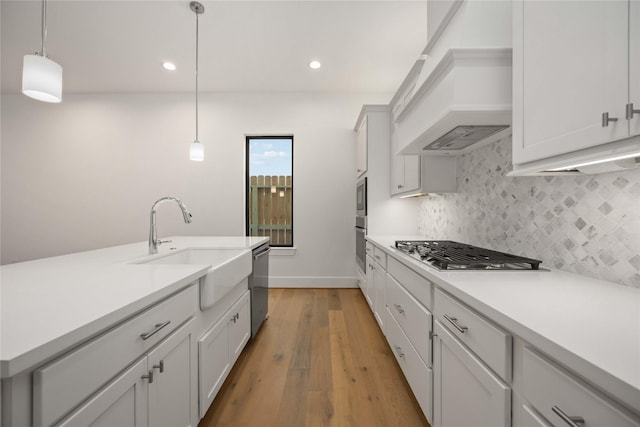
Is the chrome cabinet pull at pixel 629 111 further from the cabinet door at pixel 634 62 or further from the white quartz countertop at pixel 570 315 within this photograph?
the white quartz countertop at pixel 570 315

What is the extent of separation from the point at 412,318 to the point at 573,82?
49.2 inches

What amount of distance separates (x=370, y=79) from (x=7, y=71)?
474cm

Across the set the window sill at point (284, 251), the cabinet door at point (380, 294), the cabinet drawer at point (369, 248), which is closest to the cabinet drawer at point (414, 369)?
the cabinet door at point (380, 294)

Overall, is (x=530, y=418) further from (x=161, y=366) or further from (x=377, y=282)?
(x=377, y=282)

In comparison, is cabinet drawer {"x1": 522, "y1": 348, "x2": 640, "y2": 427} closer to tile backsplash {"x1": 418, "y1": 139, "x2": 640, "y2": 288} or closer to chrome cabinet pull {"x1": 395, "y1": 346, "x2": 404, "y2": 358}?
tile backsplash {"x1": 418, "y1": 139, "x2": 640, "y2": 288}

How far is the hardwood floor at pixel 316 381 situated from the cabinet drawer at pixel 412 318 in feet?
1.34

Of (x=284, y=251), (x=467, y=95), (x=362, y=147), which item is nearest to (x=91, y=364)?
(x=467, y=95)

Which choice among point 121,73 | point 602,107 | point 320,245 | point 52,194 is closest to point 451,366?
point 602,107

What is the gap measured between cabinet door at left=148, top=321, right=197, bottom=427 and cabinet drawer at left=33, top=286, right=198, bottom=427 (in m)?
0.08

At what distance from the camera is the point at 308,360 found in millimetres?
2104

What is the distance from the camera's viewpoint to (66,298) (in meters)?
0.85

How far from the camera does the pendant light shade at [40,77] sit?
1298 mm

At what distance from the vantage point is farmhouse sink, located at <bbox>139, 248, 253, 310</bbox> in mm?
1345

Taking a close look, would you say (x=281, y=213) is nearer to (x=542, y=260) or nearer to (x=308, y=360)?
(x=308, y=360)
